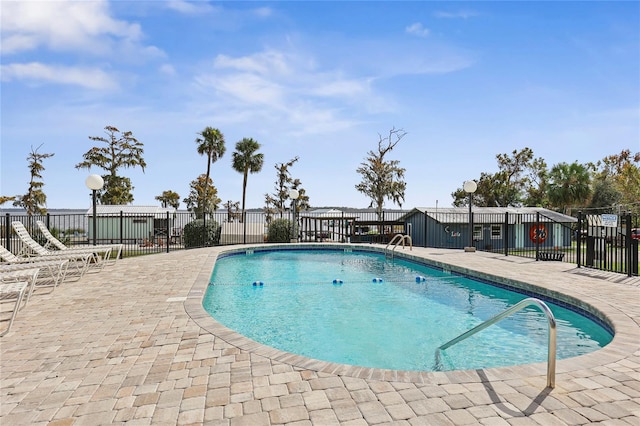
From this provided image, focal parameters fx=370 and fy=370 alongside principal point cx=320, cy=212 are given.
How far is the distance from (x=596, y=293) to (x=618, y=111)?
34.1ft

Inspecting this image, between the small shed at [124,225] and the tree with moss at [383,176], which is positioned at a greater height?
the tree with moss at [383,176]

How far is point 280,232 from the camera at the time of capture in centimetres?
1841

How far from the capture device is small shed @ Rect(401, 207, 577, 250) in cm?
2267

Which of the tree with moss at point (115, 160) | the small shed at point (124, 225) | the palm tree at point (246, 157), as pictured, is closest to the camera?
the small shed at point (124, 225)

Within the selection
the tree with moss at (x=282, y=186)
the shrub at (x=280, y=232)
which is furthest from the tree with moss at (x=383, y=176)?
the shrub at (x=280, y=232)

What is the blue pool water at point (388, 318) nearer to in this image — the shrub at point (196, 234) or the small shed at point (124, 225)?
the shrub at point (196, 234)

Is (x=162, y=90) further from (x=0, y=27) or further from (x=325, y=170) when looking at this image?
(x=325, y=170)

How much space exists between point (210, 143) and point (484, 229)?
823 inches

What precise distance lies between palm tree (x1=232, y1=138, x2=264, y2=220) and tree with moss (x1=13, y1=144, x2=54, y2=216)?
48.4 feet

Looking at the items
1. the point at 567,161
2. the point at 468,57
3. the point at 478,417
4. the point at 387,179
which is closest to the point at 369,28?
the point at 468,57

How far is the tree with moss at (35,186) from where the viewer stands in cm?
2896

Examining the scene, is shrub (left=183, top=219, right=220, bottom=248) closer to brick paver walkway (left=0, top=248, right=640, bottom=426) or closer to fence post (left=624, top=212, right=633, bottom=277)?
brick paver walkway (left=0, top=248, right=640, bottom=426)

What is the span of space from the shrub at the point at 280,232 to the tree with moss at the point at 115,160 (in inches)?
886

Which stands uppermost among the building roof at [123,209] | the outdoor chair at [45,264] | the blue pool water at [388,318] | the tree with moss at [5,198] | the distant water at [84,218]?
the tree with moss at [5,198]
